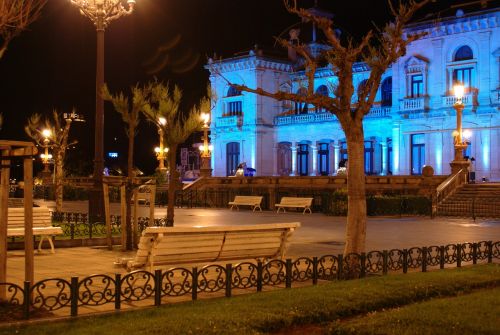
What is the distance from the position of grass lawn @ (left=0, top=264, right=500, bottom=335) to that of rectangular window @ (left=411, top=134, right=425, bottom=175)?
36.5 metres

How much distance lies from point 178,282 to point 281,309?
2862mm

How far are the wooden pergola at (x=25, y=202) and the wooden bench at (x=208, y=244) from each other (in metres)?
1.68

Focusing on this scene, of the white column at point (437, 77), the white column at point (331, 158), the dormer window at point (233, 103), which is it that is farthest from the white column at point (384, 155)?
the dormer window at point (233, 103)

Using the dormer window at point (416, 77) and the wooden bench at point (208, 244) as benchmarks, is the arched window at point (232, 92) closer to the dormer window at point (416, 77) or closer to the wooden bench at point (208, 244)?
the dormer window at point (416, 77)

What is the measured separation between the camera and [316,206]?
3503 cm

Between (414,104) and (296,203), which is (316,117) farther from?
(296,203)

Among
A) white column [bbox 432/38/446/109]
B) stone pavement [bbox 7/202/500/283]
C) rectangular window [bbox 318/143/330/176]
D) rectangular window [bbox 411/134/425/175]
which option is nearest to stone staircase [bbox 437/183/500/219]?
stone pavement [bbox 7/202/500/283]

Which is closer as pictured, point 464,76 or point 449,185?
point 449,185

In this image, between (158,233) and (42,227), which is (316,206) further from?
(158,233)

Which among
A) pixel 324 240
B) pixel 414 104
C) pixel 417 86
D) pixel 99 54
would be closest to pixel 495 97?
pixel 414 104

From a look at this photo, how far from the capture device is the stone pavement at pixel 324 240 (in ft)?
40.3

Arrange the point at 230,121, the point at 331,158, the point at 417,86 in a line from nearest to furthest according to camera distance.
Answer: the point at 417,86
the point at 331,158
the point at 230,121

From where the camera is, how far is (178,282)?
414 inches

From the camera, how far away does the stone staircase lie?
29.9 metres
